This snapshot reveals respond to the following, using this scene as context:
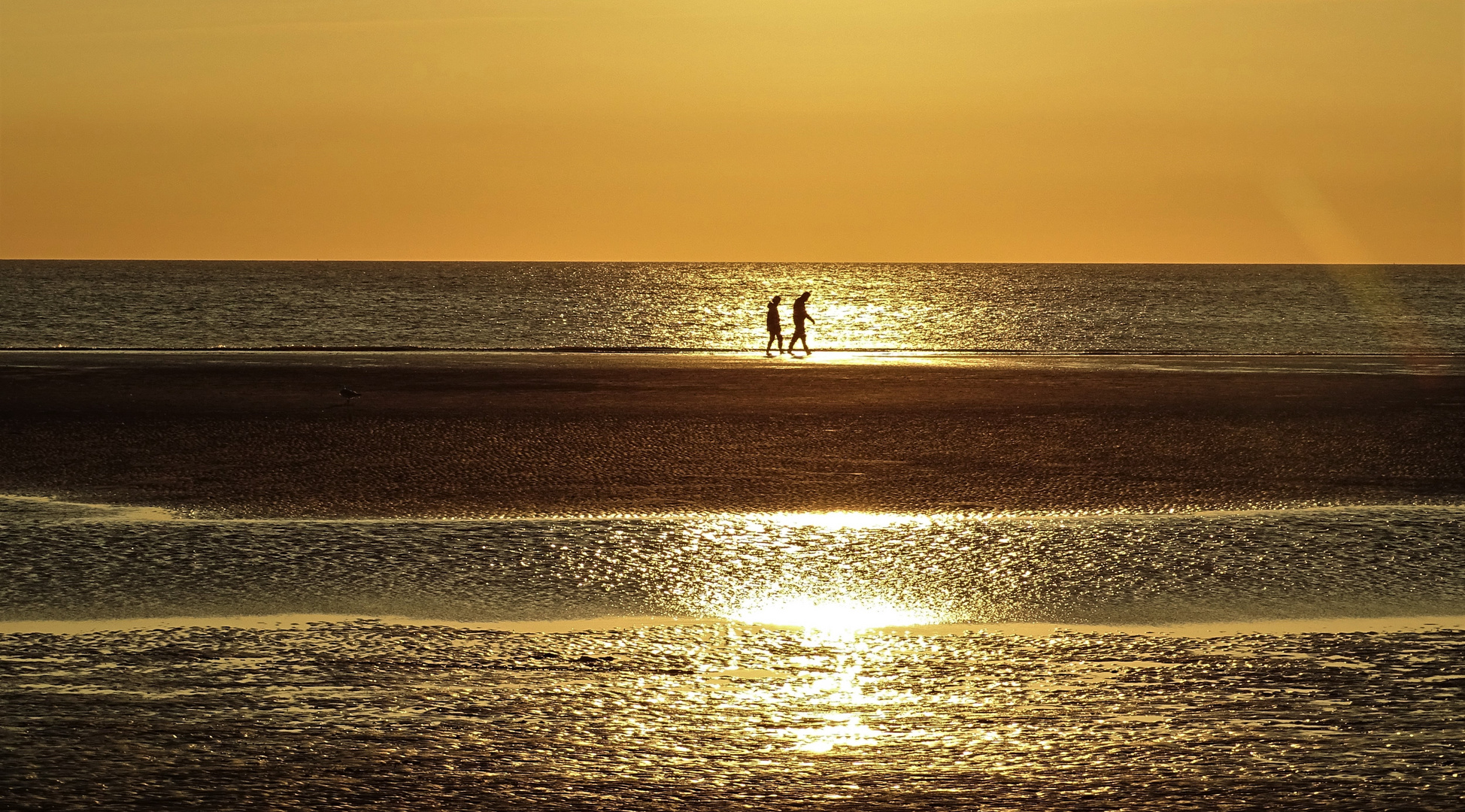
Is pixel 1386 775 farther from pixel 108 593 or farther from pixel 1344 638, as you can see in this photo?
pixel 108 593

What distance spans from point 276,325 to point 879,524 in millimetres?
62409

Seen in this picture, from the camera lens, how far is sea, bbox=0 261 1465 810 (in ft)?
23.4

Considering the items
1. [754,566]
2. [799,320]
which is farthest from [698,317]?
[754,566]

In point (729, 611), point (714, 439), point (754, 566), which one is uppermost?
point (714, 439)

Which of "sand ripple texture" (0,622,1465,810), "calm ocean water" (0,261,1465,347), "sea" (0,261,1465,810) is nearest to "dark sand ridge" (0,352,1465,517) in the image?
"sea" (0,261,1465,810)

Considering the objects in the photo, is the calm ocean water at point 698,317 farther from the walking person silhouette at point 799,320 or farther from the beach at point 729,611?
the beach at point 729,611

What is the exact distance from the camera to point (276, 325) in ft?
238

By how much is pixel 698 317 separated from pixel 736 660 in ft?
283

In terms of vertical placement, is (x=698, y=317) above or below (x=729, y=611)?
above

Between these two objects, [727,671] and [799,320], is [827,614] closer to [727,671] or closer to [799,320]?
[727,671]

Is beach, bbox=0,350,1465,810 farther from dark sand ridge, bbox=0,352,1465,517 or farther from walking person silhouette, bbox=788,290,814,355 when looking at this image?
walking person silhouette, bbox=788,290,814,355

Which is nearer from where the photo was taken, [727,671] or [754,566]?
[727,671]

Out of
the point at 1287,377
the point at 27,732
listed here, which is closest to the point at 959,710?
the point at 27,732

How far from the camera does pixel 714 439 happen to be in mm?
21766
